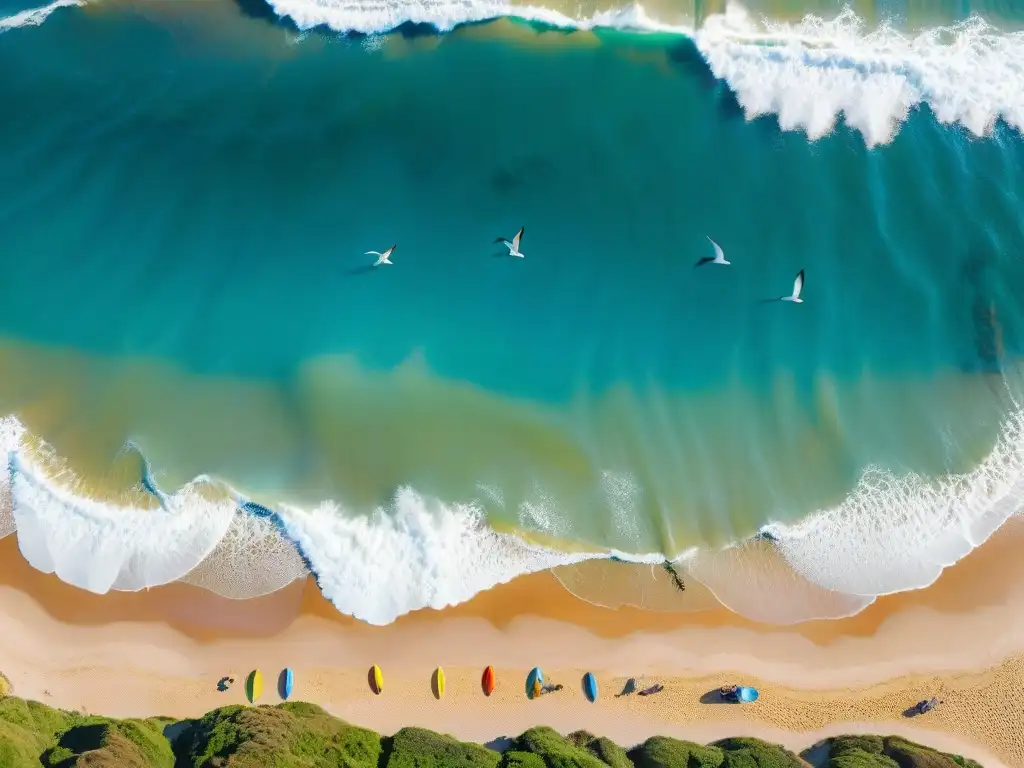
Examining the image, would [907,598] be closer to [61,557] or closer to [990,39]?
[990,39]

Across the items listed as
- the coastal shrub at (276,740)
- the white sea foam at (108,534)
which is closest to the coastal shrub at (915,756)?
the coastal shrub at (276,740)

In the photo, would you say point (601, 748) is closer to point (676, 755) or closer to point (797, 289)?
point (676, 755)

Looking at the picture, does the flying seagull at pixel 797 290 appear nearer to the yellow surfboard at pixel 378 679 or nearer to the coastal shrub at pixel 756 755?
the coastal shrub at pixel 756 755

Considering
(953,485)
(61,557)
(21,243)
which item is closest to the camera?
(61,557)

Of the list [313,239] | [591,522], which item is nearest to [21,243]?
[313,239]

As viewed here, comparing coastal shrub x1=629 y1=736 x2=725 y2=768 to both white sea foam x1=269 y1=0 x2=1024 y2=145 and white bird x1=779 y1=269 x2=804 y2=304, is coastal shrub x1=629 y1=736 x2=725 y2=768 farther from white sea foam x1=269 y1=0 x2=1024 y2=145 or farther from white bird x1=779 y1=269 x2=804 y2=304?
white sea foam x1=269 y1=0 x2=1024 y2=145

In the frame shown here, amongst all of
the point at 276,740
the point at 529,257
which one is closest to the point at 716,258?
the point at 529,257
